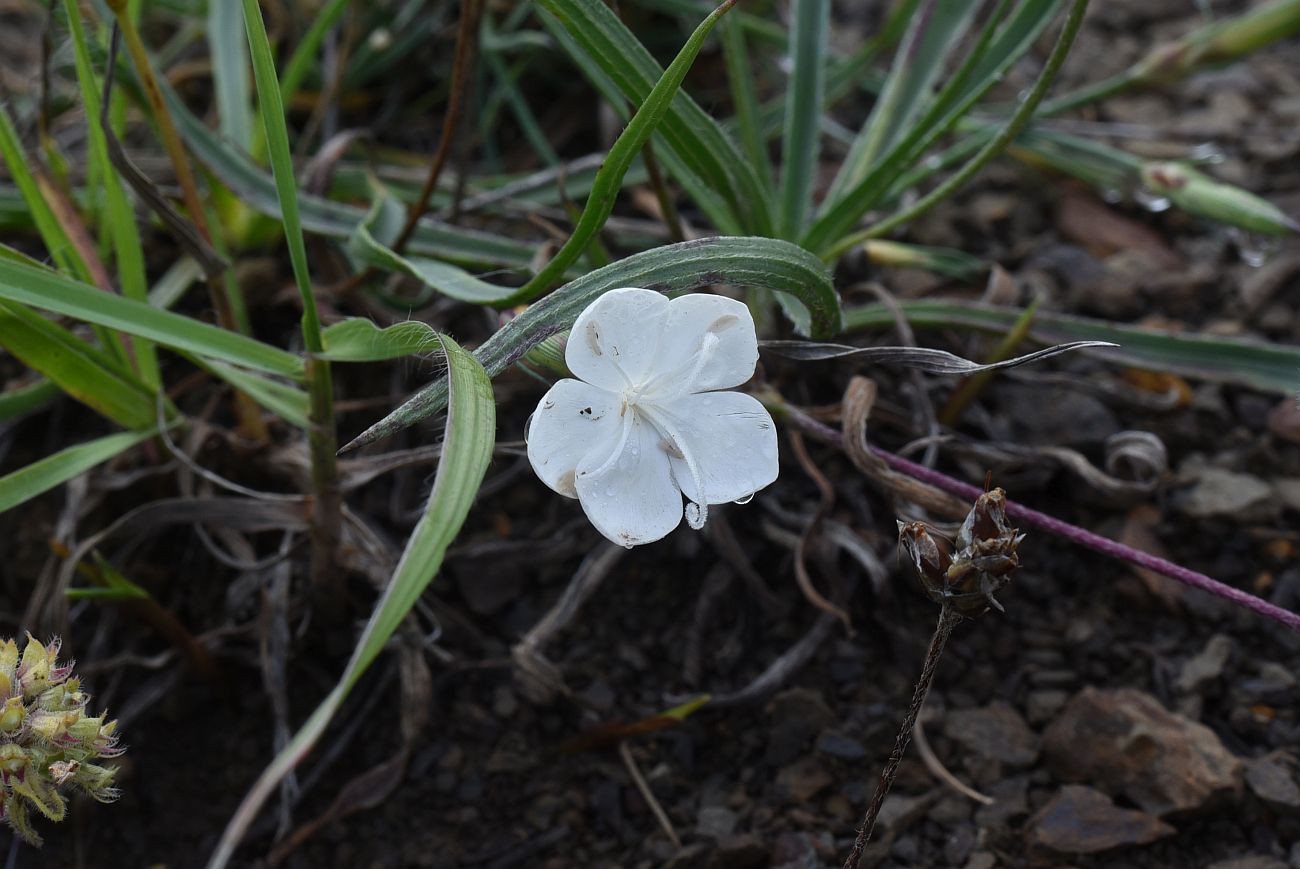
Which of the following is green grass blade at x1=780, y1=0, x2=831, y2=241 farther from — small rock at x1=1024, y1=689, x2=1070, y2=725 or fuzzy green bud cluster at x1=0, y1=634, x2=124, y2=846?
fuzzy green bud cluster at x1=0, y1=634, x2=124, y2=846

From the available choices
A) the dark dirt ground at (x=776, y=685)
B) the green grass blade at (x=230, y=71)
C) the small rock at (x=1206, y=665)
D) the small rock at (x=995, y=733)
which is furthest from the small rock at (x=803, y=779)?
the green grass blade at (x=230, y=71)

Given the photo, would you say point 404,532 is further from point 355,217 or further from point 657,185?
point 657,185

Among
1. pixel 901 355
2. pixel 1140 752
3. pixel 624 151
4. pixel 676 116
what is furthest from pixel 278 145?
pixel 1140 752

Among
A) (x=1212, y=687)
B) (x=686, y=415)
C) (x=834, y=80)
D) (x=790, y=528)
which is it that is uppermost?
(x=686, y=415)

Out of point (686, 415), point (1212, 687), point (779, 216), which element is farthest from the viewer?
point (779, 216)

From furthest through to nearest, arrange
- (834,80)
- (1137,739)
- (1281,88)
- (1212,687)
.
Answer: (1281,88) → (834,80) → (1212,687) → (1137,739)

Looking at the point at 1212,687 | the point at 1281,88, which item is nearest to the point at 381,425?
the point at 1212,687
